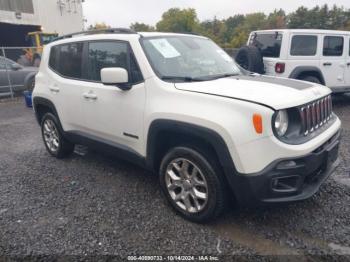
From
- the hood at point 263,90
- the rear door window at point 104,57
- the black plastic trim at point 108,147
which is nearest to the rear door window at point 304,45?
the hood at point 263,90

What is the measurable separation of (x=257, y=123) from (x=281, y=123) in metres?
0.28

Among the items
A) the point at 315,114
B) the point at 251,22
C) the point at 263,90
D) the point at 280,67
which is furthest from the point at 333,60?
the point at 251,22

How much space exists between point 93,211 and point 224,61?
2.36 metres

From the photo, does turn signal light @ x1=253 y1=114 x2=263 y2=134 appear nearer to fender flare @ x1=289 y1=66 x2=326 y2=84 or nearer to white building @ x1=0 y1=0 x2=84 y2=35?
fender flare @ x1=289 y1=66 x2=326 y2=84

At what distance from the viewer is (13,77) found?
36.4 ft

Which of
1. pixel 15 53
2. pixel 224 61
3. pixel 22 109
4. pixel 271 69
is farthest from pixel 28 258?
pixel 15 53

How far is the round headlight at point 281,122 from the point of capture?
7.99ft

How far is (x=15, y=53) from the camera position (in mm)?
14250

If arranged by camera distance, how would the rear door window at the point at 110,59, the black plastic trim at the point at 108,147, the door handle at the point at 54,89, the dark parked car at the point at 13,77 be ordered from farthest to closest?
1. the dark parked car at the point at 13,77
2. the door handle at the point at 54,89
3. the black plastic trim at the point at 108,147
4. the rear door window at the point at 110,59

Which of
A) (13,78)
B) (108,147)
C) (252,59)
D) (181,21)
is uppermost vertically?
(181,21)

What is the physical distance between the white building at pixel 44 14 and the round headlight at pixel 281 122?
27.2m

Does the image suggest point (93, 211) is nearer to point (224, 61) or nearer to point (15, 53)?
point (224, 61)

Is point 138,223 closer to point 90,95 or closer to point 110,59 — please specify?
point 90,95

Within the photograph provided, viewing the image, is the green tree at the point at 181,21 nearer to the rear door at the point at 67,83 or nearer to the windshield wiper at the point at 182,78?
the rear door at the point at 67,83
